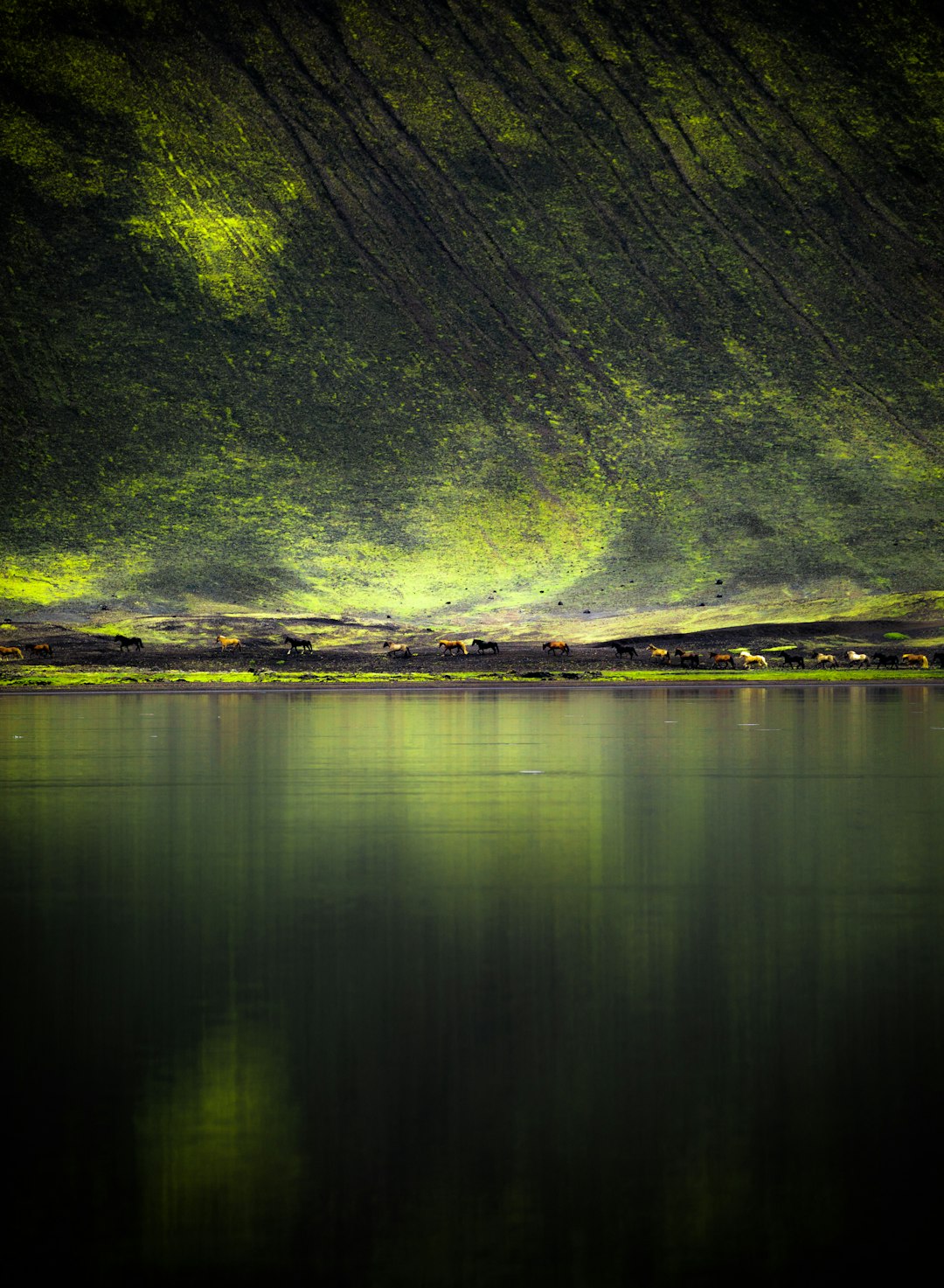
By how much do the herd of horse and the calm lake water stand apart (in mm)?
53232

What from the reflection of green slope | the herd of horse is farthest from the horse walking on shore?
the reflection of green slope

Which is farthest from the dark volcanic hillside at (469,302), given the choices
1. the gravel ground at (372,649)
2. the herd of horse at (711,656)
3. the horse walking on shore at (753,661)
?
the horse walking on shore at (753,661)

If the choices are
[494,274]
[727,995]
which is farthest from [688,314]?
[727,995]

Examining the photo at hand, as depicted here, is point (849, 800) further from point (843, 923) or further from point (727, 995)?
point (727, 995)

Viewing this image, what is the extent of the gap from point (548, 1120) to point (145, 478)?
9414cm

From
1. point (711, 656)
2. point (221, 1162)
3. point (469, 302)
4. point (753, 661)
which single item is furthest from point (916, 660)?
point (221, 1162)

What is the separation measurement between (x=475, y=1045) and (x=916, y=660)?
62.7 m

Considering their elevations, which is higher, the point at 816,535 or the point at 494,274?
the point at 494,274

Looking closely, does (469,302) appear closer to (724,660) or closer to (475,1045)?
(724,660)

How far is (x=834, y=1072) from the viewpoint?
545 cm

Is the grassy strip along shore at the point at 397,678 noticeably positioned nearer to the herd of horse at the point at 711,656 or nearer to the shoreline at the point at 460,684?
the shoreline at the point at 460,684

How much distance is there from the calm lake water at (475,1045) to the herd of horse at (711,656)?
175 feet

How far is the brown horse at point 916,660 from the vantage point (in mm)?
65188

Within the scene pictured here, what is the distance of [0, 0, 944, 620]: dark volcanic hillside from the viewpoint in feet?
301
